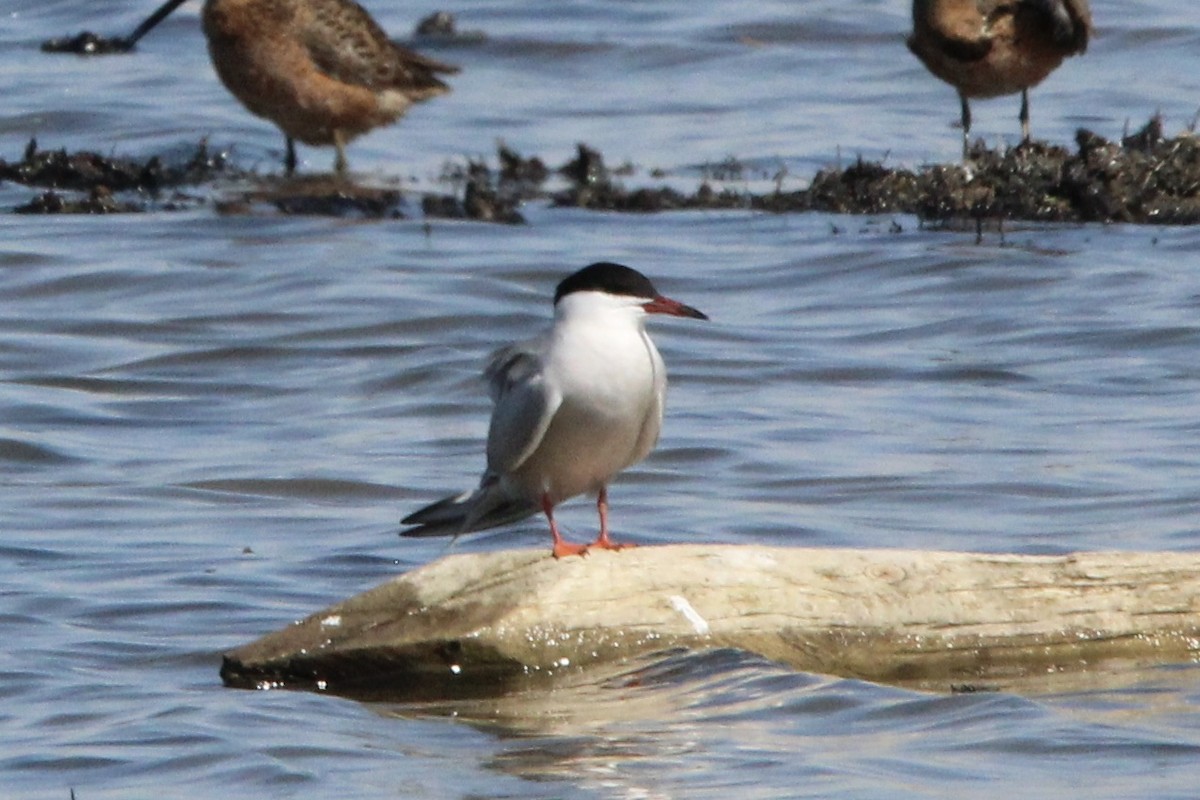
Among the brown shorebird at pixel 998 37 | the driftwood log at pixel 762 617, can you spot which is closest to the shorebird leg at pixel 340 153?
the brown shorebird at pixel 998 37

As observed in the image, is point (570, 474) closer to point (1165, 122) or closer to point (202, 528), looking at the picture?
point (202, 528)

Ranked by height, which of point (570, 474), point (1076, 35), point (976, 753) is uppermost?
point (1076, 35)

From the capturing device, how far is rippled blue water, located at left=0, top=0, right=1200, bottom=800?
5660 mm

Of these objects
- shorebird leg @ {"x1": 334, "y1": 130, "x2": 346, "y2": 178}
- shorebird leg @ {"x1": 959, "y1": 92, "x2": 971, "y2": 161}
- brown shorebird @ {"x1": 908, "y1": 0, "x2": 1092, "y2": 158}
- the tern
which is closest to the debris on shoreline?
shorebird leg @ {"x1": 959, "y1": 92, "x2": 971, "y2": 161}

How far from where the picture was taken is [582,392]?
5984 millimetres

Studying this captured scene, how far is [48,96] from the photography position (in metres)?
16.9

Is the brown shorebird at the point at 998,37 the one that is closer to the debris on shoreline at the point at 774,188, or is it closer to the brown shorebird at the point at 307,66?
the debris on shoreline at the point at 774,188

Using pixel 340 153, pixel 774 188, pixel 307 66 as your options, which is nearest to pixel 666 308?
pixel 774 188

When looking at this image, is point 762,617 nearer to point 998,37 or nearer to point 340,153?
point 998,37

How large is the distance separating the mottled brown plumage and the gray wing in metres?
8.72

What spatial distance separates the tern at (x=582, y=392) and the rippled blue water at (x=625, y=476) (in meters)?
0.59

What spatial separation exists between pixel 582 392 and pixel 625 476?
2.97 meters

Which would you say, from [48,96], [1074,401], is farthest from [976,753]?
[48,96]

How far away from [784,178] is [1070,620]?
8301 millimetres
